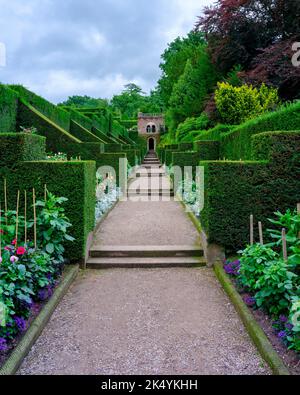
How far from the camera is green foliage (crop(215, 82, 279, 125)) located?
1481cm

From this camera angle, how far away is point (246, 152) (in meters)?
8.95

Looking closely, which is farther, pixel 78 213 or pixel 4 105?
pixel 4 105

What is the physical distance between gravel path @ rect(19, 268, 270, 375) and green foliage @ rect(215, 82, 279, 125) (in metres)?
11.5

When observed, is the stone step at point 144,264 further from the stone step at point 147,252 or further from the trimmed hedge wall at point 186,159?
Answer: the trimmed hedge wall at point 186,159

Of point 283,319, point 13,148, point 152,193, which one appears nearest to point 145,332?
point 283,319

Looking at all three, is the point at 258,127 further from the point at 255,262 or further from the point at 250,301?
the point at 250,301

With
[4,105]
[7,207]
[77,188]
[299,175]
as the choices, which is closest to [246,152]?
[299,175]

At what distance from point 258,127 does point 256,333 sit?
6.06m

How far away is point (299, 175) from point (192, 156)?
7899 mm

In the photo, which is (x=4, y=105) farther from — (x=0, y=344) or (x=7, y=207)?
(x=0, y=344)

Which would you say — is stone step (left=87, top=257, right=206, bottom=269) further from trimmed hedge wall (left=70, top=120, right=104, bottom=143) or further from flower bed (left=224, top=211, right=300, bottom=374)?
trimmed hedge wall (left=70, top=120, right=104, bottom=143)

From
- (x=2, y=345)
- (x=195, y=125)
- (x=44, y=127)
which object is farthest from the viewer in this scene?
(x=195, y=125)

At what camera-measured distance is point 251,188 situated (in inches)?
215
